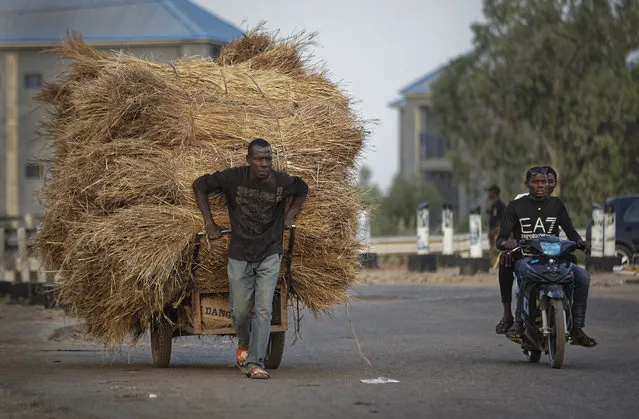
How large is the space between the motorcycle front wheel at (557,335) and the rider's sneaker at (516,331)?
1.51 feet

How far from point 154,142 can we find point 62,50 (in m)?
1.75

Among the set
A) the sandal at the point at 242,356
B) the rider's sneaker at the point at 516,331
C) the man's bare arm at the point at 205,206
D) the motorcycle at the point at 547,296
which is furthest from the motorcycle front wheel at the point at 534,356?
the man's bare arm at the point at 205,206

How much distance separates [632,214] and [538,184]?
20574 millimetres

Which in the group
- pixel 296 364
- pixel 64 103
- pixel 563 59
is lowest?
pixel 296 364

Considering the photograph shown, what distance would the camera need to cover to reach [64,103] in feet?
40.4

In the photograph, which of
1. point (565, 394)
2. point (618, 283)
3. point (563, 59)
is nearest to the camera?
point (565, 394)

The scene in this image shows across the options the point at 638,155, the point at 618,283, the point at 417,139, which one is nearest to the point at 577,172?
the point at 638,155

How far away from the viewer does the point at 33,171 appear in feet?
47.9

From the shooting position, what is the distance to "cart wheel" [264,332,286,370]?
37.8 feet

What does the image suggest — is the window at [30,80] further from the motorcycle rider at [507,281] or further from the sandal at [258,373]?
the sandal at [258,373]

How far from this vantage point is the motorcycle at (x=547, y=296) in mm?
11547

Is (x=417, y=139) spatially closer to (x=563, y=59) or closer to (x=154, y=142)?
(x=563, y=59)

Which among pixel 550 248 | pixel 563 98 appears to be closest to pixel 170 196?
pixel 550 248

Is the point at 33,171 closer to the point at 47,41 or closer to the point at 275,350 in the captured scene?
the point at 275,350
